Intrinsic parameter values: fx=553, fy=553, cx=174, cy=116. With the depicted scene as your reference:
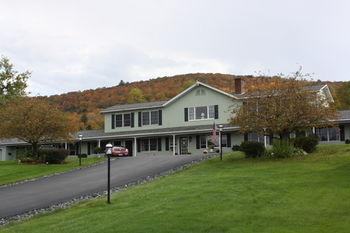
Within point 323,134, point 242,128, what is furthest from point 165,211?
point 323,134

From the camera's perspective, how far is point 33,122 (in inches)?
1806

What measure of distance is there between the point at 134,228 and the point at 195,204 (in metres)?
3.71

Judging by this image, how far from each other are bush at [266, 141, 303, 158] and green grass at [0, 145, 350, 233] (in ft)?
24.3

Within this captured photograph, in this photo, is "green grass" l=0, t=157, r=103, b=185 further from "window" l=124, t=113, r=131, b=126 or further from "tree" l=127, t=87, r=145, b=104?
"tree" l=127, t=87, r=145, b=104

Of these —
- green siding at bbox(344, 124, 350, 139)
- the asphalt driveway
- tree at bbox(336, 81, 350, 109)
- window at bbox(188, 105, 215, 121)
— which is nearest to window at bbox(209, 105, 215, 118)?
window at bbox(188, 105, 215, 121)

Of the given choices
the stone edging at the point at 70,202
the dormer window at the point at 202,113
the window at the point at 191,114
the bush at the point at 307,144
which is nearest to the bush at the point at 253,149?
the bush at the point at 307,144

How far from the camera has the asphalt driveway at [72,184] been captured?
24.1 metres

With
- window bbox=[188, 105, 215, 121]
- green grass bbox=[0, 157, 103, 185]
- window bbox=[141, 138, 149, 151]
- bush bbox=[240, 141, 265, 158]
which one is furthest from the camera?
window bbox=[141, 138, 149, 151]

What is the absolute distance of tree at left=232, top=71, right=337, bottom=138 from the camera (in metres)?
34.8

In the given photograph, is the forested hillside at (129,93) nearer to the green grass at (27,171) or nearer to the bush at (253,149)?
the green grass at (27,171)

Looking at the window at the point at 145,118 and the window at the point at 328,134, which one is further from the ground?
the window at the point at 145,118

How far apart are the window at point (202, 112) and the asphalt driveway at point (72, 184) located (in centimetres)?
1180

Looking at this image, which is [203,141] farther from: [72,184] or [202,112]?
[72,184]

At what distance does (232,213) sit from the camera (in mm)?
15891
